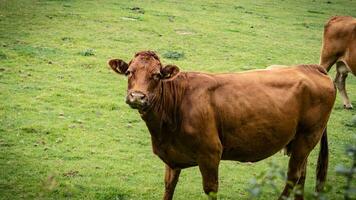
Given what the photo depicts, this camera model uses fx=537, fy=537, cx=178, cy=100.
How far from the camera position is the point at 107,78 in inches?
535

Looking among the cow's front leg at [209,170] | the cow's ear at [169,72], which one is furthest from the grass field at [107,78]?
the cow's ear at [169,72]

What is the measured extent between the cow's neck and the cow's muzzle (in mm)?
442

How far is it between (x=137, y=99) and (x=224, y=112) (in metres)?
1.36

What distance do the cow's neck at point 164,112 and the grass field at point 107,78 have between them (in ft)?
4.50

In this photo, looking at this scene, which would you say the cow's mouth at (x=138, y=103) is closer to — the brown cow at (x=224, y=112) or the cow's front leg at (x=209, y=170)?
the brown cow at (x=224, y=112)

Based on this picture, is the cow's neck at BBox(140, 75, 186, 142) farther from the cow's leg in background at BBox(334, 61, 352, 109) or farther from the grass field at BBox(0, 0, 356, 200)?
the cow's leg in background at BBox(334, 61, 352, 109)

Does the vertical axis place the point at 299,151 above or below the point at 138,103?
below

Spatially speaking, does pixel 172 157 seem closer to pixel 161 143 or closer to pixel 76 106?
pixel 161 143

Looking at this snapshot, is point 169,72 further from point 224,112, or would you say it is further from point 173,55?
point 173,55

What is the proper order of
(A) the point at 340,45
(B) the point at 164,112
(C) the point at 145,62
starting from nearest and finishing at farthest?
(C) the point at 145,62, (B) the point at 164,112, (A) the point at 340,45

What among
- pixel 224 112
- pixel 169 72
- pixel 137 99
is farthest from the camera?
pixel 224 112

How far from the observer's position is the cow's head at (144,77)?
6002 mm

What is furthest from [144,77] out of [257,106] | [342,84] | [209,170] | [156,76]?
[342,84]

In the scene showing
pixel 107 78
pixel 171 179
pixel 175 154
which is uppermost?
pixel 175 154
